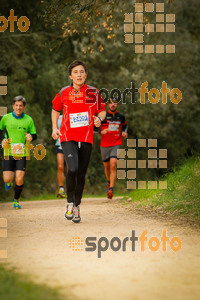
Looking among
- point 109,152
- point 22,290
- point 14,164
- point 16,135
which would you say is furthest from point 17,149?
point 22,290

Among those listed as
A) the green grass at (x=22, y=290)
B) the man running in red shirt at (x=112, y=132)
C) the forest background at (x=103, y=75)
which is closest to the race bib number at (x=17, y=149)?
the man running in red shirt at (x=112, y=132)

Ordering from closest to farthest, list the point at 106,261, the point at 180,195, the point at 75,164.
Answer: the point at 106,261 < the point at 75,164 < the point at 180,195

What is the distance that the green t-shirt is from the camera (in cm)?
1155

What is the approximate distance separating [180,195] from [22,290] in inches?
260

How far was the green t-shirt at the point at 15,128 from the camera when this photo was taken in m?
11.6

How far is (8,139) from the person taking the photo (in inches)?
456

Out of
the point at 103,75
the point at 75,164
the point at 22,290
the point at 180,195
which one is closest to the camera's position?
the point at 22,290

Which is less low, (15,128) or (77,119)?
(77,119)

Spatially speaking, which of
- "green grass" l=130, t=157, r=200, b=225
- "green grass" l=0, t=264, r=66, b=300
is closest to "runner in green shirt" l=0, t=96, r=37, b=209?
"green grass" l=130, t=157, r=200, b=225

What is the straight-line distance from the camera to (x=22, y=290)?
432 centimetres

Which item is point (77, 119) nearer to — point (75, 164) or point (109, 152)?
point (75, 164)

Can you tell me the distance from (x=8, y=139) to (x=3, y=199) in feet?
20.5

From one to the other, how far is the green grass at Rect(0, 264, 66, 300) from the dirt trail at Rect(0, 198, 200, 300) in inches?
4.8

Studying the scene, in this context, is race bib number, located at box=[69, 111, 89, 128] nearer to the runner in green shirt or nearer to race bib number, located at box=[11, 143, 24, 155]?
the runner in green shirt
